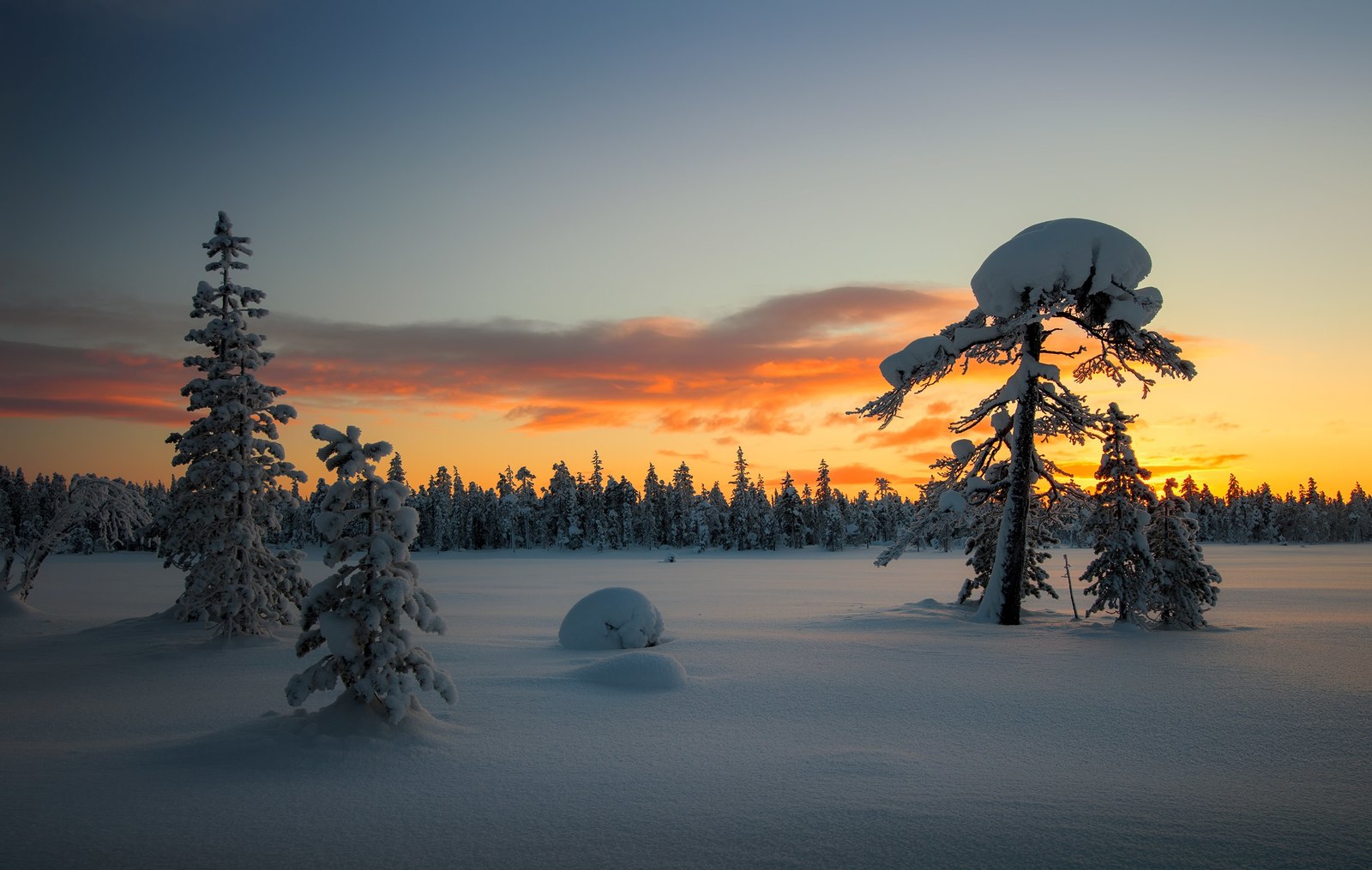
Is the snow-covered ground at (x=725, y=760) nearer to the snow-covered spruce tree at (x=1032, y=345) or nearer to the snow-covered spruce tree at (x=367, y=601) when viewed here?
the snow-covered spruce tree at (x=367, y=601)

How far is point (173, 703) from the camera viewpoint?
412 inches

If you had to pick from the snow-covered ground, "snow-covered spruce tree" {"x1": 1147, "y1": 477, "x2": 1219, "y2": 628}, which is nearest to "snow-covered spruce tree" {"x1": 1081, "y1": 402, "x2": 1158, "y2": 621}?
"snow-covered spruce tree" {"x1": 1147, "y1": 477, "x2": 1219, "y2": 628}

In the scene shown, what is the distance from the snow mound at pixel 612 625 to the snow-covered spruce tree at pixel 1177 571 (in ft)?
39.8

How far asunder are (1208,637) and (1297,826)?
12.4m

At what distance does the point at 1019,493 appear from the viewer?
18.4 m

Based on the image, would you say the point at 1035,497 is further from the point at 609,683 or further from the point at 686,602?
the point at 609,683

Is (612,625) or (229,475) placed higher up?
(229,475)

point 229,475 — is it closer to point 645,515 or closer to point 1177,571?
point 1177,571

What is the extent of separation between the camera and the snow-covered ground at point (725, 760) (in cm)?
522

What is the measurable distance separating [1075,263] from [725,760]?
14.5 meters

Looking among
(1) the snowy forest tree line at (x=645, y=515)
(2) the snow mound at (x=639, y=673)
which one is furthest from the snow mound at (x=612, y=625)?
(1) the snowy forest tree line at (x=645, y=515)

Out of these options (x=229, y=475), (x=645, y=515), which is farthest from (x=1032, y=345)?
(x=645, y=515)

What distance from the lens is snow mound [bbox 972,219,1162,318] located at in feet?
54.2

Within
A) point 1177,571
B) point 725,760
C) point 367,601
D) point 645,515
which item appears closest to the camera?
point 725,760
